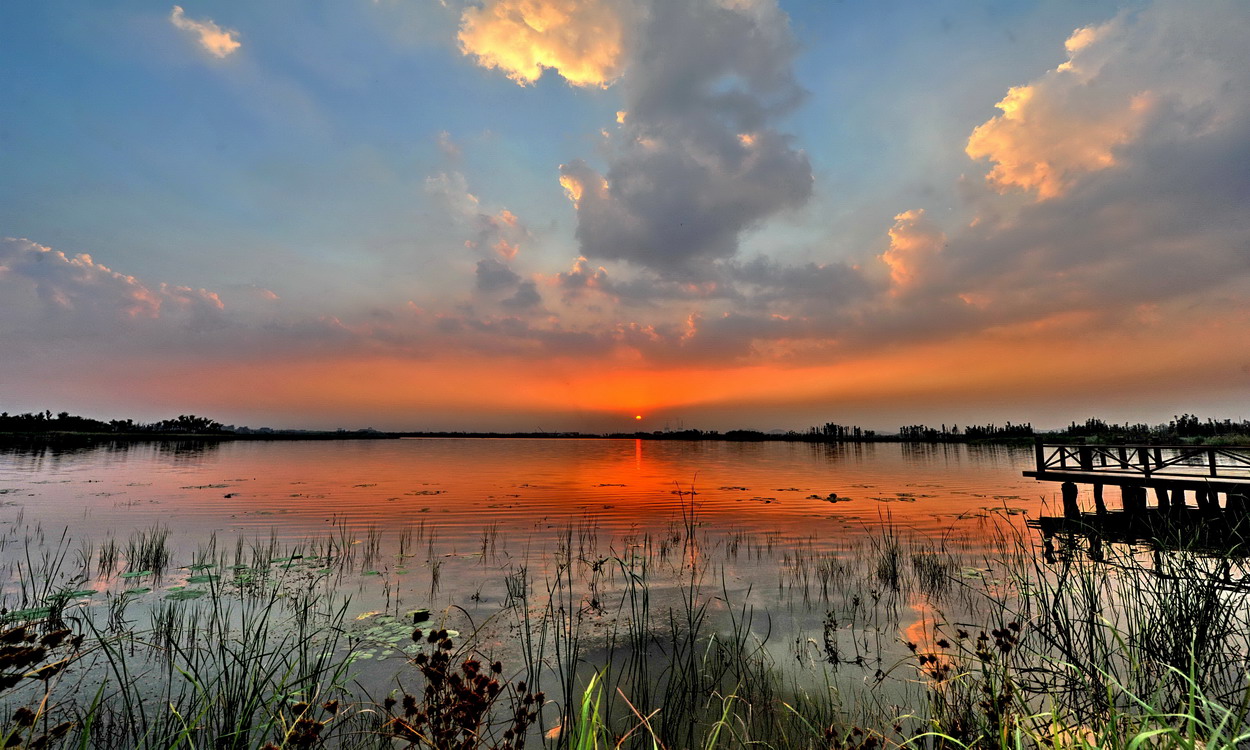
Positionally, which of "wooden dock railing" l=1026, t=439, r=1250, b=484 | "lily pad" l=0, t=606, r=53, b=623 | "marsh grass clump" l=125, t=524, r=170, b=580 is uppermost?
"wooden dock railing" l=1026, t=439, r=1250, b=484

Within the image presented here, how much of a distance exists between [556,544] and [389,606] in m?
6.28

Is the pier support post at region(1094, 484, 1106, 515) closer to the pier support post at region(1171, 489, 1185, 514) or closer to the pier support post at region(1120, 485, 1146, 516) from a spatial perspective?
the pier support post at region(1120, 485, 1146, 516)

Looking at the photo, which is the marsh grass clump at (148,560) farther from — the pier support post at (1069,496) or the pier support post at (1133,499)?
the pier support post at (1133,499)

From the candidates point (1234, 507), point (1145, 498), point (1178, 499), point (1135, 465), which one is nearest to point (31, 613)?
point (1234, 507)

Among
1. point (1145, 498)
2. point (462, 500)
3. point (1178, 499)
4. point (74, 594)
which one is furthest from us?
point (462, 500)

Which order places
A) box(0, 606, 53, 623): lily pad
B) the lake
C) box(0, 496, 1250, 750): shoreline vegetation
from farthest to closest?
box(0, 606, 53, 623): lily pad → the lake → box(0, 496, 1250, 750): shoreline vegetation

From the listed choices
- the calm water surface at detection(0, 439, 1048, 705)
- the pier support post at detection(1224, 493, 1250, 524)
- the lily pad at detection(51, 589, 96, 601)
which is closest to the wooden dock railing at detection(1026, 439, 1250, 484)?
the pier support post at detection(1224, 493, 1250, 524)

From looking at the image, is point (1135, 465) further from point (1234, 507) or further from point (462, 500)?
point (462, 500)

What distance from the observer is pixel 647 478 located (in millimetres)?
40781

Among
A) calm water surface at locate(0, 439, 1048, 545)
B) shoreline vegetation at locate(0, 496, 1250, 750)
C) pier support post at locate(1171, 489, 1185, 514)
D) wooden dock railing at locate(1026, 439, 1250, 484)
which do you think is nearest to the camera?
shoreline vegetation at locate(0, 496, 1250, 750)

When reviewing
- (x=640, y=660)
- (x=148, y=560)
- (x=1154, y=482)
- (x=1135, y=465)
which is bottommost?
(x=148, y=560)

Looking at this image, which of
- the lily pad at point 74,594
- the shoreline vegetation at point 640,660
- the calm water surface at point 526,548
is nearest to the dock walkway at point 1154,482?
the calm water surface at point 526,548

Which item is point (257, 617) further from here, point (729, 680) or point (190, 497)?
point (190, 497)

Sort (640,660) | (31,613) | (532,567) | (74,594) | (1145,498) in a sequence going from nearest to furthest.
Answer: (640,660), (31,613), (74,594), (532,567), (1145,498)
